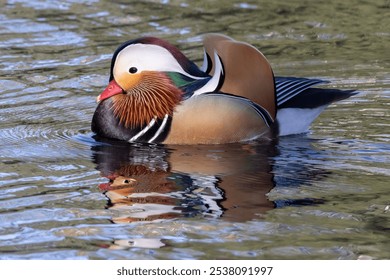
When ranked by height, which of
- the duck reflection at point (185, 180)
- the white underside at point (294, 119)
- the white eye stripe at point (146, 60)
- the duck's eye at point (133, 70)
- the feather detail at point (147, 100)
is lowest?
the duck reflection at point (185, 180)

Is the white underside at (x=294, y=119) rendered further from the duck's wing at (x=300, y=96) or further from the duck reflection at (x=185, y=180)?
the duck reflection at (x=185, y=180)

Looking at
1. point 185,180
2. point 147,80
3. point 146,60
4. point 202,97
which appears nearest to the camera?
point 185,180

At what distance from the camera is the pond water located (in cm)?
588

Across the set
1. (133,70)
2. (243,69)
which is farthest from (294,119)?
(133,70)

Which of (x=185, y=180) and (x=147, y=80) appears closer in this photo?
(x=185, y=180)

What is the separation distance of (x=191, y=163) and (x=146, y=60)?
3.41 feet

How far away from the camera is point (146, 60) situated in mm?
8102

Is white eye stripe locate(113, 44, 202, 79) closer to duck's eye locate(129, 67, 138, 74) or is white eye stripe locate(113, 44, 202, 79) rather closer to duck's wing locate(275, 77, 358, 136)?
duck's eye locate(129, 67, 138, 74)

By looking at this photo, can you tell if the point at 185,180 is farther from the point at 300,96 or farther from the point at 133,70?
the point at 300,96

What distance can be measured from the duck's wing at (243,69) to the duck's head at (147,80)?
0.28m

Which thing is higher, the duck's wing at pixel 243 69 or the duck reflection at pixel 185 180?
the duck's wing at pixel 243 69

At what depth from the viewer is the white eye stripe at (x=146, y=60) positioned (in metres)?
7.96

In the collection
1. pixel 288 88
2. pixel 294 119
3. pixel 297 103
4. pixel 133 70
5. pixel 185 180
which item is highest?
pixel 133 70

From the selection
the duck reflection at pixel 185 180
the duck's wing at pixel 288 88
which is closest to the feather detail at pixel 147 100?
the duck reflection at pixel 185 180
